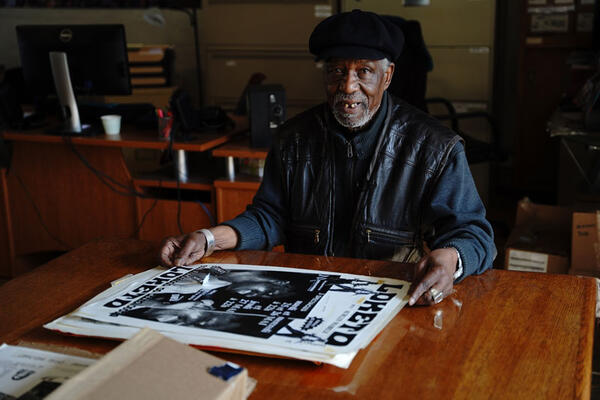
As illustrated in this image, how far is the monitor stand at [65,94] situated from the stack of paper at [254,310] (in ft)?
6.45

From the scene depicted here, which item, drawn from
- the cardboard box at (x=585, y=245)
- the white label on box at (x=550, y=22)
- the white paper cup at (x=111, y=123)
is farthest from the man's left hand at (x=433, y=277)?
the white label on box at (x=550, y=22)

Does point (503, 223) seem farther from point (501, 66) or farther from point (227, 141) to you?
point (227, 141)

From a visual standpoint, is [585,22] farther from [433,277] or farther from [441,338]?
[441,338]

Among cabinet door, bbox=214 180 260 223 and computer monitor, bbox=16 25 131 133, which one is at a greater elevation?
computer monitor, bbox=16 25 131 133

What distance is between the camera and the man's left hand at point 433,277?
102 centimetres

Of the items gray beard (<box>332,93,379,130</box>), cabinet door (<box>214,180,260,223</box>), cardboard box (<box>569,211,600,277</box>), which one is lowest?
cardboard box (<box>569,211,600,277</box>)

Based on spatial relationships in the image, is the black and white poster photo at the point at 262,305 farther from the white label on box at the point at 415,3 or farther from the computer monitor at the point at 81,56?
the white label on box at the point at 415,3

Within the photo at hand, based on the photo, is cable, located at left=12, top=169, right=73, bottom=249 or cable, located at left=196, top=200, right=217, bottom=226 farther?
cable, located at left=12, top=169, right=73, bottom=249

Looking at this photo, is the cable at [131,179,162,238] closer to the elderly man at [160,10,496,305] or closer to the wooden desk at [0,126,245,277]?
the wooden desk at [0,126,245,277]

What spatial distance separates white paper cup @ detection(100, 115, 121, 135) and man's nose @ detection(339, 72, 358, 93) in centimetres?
172

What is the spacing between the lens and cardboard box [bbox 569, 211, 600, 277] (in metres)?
2.46

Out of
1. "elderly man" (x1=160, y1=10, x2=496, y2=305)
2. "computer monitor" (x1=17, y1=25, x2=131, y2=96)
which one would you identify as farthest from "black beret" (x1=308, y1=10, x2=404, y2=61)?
"computer monitor" (x1=17, y1=25, x2=131, y2=96)

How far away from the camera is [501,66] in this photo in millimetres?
4512

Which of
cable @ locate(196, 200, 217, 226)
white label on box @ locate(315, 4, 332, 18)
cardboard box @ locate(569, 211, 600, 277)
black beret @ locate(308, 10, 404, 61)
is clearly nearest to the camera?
black beret @ locate(308, 10, 404, 61)
